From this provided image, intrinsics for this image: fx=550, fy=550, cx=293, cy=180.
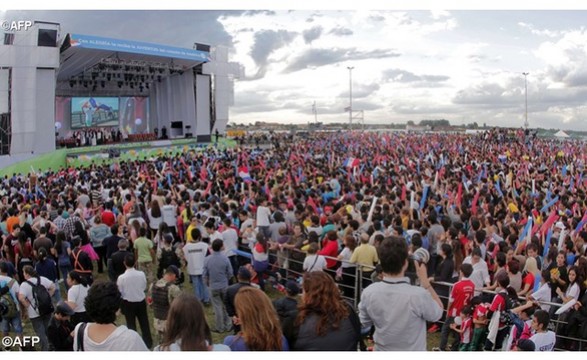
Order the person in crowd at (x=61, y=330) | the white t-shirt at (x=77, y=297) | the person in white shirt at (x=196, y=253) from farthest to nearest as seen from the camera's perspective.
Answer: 1. the person in white shirt at (x=196, y=253)
2. the white t-shirt at (x=77, y=297)
3. the person in crowd at (x=61, y=330)

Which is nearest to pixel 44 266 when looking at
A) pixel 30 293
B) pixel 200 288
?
pixel 30 293

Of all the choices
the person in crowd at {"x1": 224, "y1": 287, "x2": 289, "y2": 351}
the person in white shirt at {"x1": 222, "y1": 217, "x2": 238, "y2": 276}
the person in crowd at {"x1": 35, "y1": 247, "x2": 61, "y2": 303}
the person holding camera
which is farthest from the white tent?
the person in crowd at {"x1": 224, "y1": 287, "x2": 289, "y2": 351}

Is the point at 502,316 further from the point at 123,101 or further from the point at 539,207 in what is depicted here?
the point at 123,101

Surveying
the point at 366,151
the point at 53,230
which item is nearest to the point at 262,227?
the point at 53,230

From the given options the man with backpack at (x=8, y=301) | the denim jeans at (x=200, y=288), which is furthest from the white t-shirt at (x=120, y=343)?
the denim jeans at (x=200, y=288)

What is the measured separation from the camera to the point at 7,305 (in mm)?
6172

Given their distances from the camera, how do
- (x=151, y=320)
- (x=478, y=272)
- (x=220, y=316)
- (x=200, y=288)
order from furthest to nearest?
(x=200, y=288) → (x=151, y=320) → (x=220, y=316) → (x=478, y=272)

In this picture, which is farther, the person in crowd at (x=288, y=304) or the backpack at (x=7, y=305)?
the backpack at (x=7, y=305)

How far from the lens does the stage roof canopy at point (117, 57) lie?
26.8m

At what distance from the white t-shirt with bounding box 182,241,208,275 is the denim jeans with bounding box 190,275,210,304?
274 millimetres

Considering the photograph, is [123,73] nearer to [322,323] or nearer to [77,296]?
[77,296]

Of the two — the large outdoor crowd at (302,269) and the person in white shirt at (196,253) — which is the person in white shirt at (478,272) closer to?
the large outdoor crowd at (302,269)

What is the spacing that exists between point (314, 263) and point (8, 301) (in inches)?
140

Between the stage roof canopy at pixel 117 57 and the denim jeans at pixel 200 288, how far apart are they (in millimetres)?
21093
